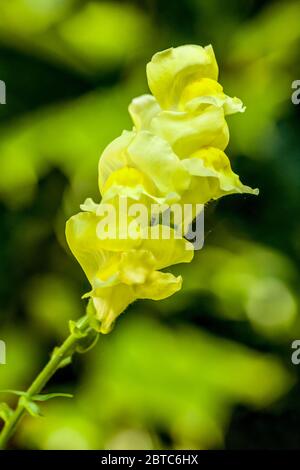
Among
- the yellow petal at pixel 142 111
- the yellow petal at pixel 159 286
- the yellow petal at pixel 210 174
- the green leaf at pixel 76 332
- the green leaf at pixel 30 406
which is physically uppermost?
the yellow petal at pixel 142 111

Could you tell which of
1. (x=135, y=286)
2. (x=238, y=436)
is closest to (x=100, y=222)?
(x=135, y=286)

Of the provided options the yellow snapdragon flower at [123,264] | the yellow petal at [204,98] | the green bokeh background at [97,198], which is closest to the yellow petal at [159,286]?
the yellow snapdragon flower at [123,264]

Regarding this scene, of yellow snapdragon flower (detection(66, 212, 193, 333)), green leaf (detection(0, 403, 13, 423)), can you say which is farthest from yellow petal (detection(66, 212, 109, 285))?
green leaf (detection(0, 403, 13, 423))

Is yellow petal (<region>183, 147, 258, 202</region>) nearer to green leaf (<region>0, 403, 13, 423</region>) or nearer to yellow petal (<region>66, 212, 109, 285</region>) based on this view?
yellow petal (<region>66, 212, 109, 285</region>)

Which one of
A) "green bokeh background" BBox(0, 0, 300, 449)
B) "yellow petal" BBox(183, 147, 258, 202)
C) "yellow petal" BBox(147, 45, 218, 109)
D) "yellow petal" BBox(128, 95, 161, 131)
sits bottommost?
"yellow petal" BBox(183, 147, 258, 202)

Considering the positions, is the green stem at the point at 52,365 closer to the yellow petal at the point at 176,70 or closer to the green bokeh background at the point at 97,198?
the yellow petal at the point at 176,70

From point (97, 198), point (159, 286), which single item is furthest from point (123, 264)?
point (97, 198)
